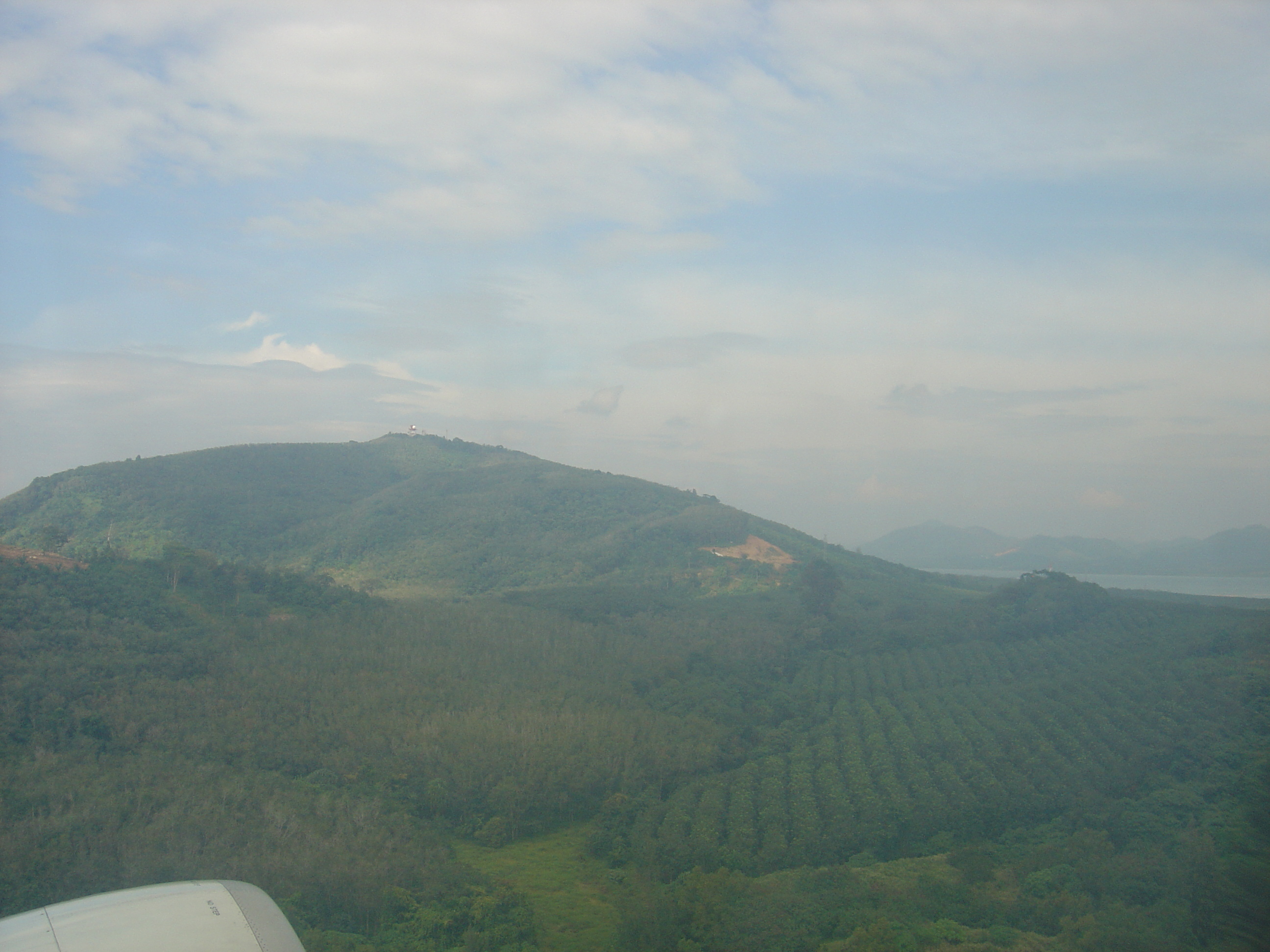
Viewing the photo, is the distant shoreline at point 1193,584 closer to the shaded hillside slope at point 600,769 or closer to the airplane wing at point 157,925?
the shaded hillside slope at point 600,769

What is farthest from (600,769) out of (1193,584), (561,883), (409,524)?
(1193,584)

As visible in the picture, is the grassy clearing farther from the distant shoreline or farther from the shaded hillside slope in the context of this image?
the distant shoreline

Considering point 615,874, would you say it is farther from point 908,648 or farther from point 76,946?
point 908,648

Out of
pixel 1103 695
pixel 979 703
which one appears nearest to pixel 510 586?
pixel 979 703

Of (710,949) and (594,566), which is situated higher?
(594,566)

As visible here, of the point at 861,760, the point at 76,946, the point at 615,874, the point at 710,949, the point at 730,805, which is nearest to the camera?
the point at 76,946

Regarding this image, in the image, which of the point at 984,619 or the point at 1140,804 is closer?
the point at 1140,804
